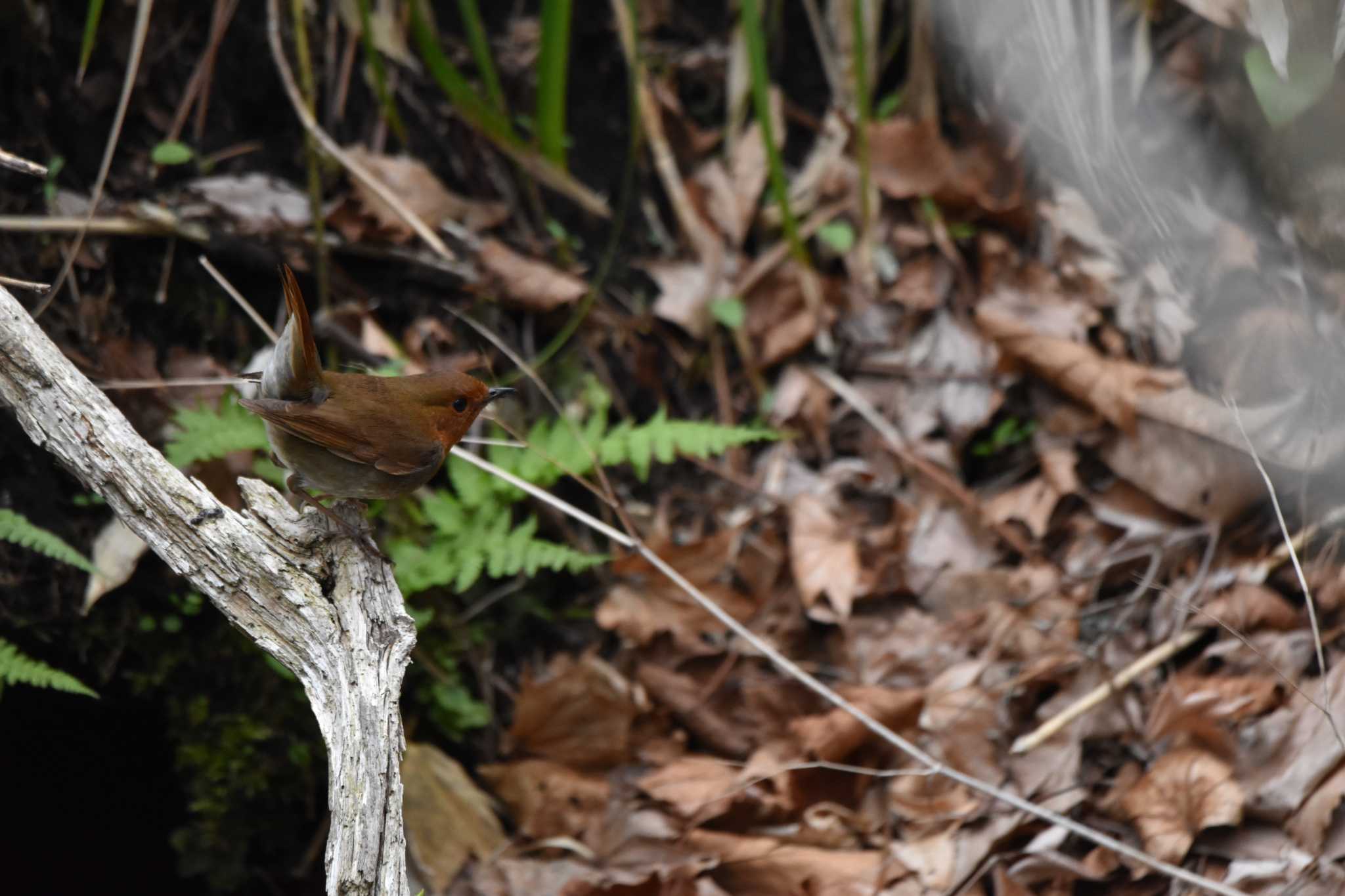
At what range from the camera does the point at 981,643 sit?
3.63 meters

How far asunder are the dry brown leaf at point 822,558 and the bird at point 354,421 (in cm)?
137

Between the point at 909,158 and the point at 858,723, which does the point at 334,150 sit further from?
the point at 858,723

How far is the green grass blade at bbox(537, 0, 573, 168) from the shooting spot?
3914 millimetres

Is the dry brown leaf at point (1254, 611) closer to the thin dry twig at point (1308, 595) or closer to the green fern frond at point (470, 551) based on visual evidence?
the thin dry twig at point (1308, 595)

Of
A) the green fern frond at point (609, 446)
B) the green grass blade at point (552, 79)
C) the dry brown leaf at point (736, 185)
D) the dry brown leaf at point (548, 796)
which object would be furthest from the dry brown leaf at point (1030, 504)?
the green grass blade at point (552, 79)

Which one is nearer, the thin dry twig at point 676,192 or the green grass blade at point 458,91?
the green grass blade at point 458,91

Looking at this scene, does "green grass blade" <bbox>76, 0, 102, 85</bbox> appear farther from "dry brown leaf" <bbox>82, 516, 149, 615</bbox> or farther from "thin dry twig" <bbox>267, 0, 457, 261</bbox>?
"dry brown leaf" <bbox>82, 516, 149, 615</bbox>

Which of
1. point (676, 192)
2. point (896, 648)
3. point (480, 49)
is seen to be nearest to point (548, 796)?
point (896, 648)

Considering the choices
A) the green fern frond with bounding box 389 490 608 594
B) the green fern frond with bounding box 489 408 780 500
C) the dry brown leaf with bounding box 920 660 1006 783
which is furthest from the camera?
the green fern frond with bounding box 489 408 780 500

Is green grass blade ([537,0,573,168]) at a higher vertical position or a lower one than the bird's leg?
higher

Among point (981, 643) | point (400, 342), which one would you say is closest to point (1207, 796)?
point (981, 643)

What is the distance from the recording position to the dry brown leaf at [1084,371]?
12.3 feet

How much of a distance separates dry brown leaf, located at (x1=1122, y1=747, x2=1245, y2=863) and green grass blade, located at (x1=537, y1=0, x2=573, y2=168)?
9.50ft

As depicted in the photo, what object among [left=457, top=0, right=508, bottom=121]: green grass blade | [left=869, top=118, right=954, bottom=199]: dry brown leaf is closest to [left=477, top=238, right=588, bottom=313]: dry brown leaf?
[left=457, top=0, right=508, bottom=121]: green grass blade
